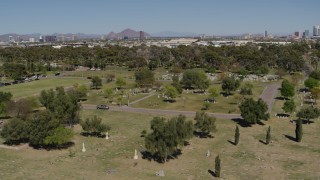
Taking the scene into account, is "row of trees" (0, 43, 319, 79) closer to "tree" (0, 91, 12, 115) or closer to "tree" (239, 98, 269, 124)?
"tree" (0, 91, 12, 115)

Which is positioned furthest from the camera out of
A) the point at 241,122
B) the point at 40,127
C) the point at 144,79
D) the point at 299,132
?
the point at 144,79

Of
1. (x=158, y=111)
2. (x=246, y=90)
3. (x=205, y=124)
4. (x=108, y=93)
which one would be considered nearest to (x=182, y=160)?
(x=205, y=124)

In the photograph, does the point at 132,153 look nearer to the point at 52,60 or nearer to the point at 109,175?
the point at 109,175

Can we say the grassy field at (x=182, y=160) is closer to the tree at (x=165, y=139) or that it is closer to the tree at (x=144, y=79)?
the tree at (x=165, y=139)

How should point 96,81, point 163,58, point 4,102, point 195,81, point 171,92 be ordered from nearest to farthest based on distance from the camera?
point 4,102 → point 171,92 → point 195,81 → point 96,81 → point 163,58

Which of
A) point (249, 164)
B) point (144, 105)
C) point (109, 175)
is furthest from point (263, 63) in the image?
point (109, 175)

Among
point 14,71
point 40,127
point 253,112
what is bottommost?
point 253,112

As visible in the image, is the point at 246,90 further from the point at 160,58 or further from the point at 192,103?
the point at 160,58

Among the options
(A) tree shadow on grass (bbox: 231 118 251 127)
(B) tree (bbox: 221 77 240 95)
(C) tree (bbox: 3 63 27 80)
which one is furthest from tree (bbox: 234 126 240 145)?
(C) tree (bbox: 3 63 27 80)
